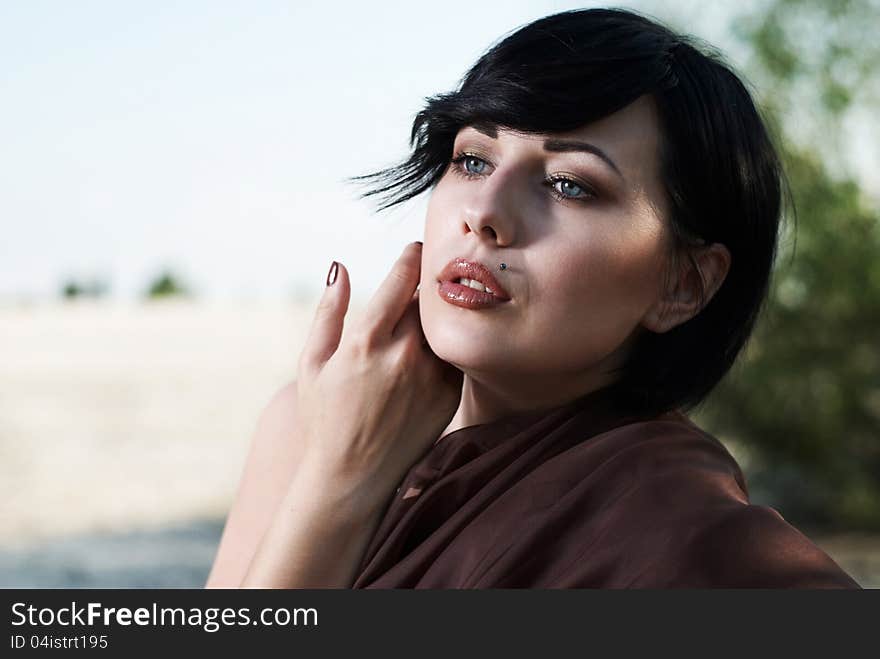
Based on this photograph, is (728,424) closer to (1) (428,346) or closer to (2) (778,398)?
(2) (778,398)

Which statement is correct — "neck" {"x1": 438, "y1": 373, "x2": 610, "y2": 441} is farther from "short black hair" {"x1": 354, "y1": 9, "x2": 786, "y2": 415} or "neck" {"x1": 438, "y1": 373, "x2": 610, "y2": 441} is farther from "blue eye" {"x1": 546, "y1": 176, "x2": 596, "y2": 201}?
"blue eye" {"x1": 546, "y1": 176, "x2": 596, "y2": 201}

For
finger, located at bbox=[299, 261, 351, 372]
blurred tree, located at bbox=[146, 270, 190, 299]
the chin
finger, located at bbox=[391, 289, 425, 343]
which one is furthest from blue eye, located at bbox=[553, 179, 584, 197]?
Answer: blurred tree, located at bbox=[146, 270, 190, 299]

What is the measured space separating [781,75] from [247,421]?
6.76 m

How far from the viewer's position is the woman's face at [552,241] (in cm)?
175

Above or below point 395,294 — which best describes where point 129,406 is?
below

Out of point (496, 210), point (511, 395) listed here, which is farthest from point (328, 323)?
point (496, 210)

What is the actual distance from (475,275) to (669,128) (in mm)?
405

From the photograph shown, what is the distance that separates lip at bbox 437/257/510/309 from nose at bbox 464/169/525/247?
5 centimetres

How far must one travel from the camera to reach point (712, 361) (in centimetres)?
207

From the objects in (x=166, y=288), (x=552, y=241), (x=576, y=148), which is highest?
(x=576, y=148)

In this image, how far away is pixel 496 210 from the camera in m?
1.74

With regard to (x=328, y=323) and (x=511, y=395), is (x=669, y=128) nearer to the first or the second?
(x=511, y=395)

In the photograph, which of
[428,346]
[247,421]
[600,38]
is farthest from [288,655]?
[247,421]

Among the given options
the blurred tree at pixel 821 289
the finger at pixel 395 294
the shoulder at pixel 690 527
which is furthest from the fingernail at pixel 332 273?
the blurred tree at pixel 821 289
